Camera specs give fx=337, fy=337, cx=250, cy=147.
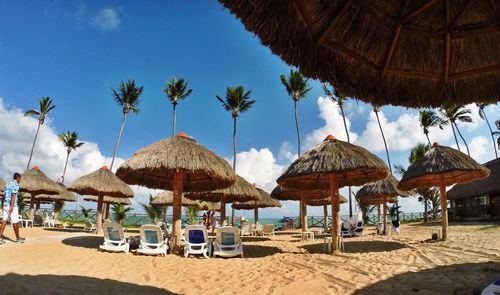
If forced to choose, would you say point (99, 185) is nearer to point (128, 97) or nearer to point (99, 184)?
point (99, 184)

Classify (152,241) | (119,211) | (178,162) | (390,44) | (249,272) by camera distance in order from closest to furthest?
(390,44), (249,272), (152,241), (178,162), (119,211)

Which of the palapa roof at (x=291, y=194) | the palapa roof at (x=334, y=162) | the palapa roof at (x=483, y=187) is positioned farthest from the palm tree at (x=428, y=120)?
the palapa roof at (x=334, y=162)

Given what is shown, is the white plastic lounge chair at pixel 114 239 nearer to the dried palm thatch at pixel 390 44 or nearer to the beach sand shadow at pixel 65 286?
the beach sand shadow at pixel 65 286

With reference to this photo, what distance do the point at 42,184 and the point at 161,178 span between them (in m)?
9.31

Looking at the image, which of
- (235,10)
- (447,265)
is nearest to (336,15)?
(235,10)

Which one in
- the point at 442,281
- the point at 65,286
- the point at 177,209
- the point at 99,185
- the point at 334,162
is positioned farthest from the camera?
the point at 99,185

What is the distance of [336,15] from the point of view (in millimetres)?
2732

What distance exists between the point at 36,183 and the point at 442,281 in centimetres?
1775

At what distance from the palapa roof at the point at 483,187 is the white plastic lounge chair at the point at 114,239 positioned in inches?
822

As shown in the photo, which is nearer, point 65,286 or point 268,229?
point 65,286

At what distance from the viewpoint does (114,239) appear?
8453mm

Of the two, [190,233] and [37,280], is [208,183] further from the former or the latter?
[37,280]

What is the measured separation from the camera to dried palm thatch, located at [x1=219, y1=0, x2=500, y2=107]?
2703mm

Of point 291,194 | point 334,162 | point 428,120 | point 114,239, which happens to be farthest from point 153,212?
point 428,120
